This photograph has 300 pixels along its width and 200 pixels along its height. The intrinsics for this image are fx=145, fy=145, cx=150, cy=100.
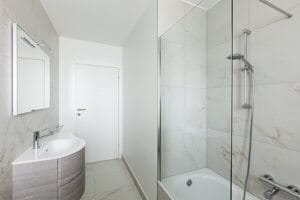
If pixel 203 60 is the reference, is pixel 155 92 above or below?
below

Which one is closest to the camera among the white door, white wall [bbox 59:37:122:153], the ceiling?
the ceiling

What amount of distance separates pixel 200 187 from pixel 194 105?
88 cm

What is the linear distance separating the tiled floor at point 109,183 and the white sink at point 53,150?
731 mm

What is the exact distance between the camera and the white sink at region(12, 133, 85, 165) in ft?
3.92

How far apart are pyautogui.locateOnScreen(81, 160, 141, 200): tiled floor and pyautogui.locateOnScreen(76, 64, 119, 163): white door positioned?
0.92ft

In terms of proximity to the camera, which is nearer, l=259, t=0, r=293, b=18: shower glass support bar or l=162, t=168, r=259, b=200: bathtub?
l=259, t=0, r=293, b=18: shower glass support bar

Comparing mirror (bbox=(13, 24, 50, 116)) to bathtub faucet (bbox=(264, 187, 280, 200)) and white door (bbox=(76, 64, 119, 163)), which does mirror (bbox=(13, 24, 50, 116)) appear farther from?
bathtub faucet (bbox=(264, 187, 280, 200))

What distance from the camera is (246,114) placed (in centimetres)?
138

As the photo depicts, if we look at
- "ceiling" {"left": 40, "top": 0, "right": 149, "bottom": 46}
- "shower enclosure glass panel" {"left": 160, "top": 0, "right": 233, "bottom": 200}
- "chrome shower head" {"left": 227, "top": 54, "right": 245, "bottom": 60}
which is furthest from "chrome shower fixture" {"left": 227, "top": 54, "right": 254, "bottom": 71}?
"ceiling" {"left": 40, "top": 0, "right": 149, "bottom": 46}

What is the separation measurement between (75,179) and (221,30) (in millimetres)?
2043

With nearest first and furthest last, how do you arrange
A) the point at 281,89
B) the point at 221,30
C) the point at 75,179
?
the point at 281,89
the point at 75,179
the point at 221,30

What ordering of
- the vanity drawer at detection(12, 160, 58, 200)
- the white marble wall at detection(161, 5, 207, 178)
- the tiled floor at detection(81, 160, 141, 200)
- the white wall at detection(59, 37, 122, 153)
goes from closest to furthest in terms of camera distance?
1. the vanity drawer at detection(12, 160, 58, 200)
2. the white marble wall at detection(161, 5, 207, 178)
3. the tiled floor at detection(81, 160, 141, 200)
4. the white wall at detection(59, 37, 122, 153)

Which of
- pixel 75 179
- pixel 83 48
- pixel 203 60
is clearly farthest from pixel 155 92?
pixel 83 48

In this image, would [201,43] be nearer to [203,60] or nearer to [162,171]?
[203,60]
